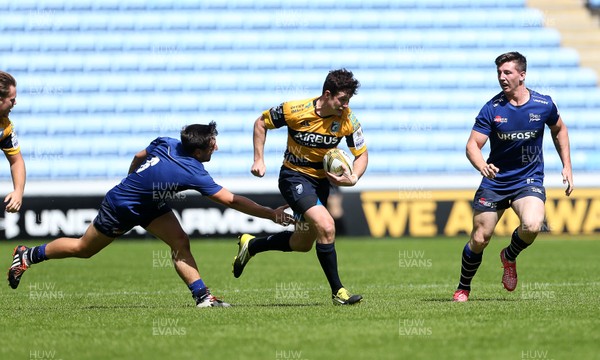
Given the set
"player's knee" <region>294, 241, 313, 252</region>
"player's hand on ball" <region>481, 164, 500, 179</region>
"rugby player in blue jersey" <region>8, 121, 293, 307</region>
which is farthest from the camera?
"player's knee" <region>294, 241, 313, 252</region>

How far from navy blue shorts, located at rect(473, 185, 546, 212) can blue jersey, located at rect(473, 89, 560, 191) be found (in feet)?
0.17

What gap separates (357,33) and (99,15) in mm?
6303

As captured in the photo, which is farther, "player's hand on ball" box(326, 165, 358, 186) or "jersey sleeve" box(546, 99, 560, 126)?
"jersey sleeve" box(546, 99, 560, 126)

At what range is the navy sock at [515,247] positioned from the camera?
9422mm

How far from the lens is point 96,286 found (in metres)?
11.8

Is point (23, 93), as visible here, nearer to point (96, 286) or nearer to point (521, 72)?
point (96, 286)

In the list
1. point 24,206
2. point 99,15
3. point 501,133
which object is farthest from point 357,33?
point 501,133

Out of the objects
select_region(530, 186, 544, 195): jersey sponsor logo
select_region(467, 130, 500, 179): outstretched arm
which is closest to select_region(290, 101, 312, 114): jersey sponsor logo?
select_region(467, 130, 500, 179): outstretched arm

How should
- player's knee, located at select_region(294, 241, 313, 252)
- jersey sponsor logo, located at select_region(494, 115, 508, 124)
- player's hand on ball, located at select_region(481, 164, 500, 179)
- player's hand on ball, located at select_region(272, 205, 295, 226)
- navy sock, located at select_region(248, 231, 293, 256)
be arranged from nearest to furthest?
player's hand on ball, located at select_region(272, 205, 295, 226), player's hand on ball, located at select_region(481, 164, 500, 179), jersey sponsor logo, located at select_region(494, 115, 508, 124), player's knee, located at select_region(294, 241, 313, 252), navy sock, located at select_region(248, 231, 293, 256)

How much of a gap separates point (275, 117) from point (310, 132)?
0.38 metres

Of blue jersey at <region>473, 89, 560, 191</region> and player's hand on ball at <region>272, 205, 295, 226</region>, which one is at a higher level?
blue jersey at <region>473, 89, 560, 191</region>

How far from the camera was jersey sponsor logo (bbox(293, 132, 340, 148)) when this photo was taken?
9250mm

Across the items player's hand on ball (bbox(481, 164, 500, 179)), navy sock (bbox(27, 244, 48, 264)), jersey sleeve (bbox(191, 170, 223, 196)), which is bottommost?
navy sock (bbox(27, 244, 48, 264))

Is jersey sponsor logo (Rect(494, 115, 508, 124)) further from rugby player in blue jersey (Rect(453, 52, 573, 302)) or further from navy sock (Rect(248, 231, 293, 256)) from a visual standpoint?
navy sock (Rect(248, 231, 293, 256))
